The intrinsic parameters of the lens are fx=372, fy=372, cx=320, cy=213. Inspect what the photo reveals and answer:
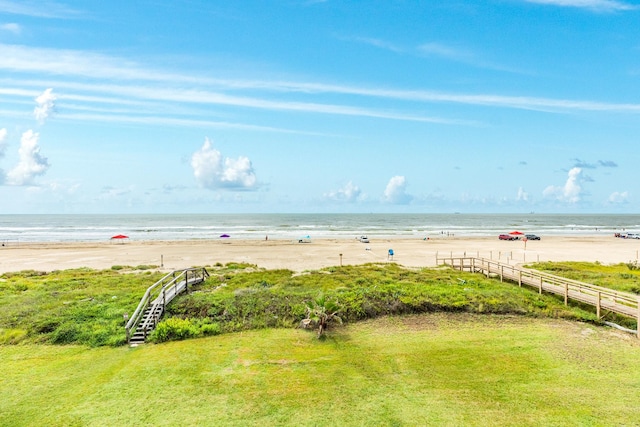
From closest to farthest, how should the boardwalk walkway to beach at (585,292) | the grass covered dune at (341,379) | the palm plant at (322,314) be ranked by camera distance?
1. the grass covered dune at (341,379)
2. the palm plant at (322,314)
3. the boardwalk walkway to beach at (585,292)

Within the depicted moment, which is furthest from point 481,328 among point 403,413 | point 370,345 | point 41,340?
point 41,340

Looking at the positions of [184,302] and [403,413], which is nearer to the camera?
[403,413]

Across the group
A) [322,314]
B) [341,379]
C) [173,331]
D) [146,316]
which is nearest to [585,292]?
[322,314]

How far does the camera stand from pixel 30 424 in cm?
942

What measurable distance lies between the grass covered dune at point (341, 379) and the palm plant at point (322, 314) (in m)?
0.47

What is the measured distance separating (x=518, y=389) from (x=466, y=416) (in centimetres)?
251

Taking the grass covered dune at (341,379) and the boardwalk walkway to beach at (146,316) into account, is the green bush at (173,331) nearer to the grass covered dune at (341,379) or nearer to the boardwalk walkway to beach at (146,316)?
the boardwalk walkway to beach at (146,316)

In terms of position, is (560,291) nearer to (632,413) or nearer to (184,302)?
(632,413)

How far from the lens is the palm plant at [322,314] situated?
15867 millimetres

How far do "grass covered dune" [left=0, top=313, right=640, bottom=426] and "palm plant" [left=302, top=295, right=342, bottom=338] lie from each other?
0.47 metres

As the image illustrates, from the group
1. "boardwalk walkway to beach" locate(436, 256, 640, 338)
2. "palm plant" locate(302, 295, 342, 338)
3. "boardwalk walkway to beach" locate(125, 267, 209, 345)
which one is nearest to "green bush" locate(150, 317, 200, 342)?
"boardwalk walkway to beach" locate(125, 267, 209, 345)

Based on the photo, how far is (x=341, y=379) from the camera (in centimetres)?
1168

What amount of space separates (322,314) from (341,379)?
4.36 m

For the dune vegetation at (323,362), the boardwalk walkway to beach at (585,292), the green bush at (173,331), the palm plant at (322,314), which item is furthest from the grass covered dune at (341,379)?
the boardwalk walkway to beach at (585,292)
